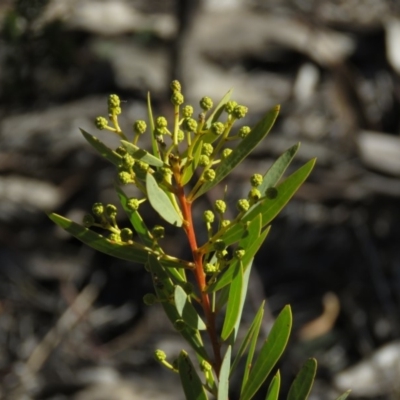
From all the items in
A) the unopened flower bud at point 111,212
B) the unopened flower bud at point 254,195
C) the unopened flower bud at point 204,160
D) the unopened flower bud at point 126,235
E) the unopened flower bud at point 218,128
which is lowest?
the unopened flower bud at point 126,235

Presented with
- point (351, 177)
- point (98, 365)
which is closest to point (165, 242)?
point (98, 365)

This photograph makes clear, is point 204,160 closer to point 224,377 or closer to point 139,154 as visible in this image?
point 139,154

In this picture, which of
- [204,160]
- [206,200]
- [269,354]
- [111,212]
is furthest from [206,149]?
[206,200]

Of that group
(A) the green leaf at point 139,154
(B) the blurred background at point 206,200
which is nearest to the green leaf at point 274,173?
(A) the green leaf at point 139,154

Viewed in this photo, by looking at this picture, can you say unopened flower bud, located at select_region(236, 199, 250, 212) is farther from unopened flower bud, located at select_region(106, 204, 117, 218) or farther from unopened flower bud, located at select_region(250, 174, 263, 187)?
unopened flower bud, located at select_region(106, 204, 117, 218)

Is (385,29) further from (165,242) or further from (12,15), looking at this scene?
(12,15)

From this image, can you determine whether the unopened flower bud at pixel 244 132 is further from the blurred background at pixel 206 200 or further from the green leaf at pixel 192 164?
the blurred background at pixel 206 200
